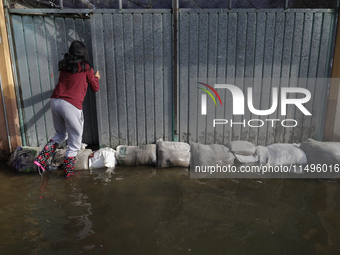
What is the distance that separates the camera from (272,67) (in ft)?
13.6

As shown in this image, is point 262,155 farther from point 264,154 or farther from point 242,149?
point 242,149

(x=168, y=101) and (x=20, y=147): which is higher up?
(x=168, y=101)

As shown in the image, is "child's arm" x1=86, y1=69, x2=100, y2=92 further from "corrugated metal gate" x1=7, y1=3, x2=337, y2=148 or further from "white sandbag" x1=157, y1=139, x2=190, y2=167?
"white sandbag" x1=157, y1=139, x2=190, y2=167

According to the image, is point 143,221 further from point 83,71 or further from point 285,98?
point 285,98

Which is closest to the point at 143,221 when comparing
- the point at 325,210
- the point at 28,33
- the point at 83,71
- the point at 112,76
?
the point at 325,210

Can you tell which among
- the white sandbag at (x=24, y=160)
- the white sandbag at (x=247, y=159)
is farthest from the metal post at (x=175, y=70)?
the white sandbag at (x=24, y=160)

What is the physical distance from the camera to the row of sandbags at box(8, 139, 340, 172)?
12.2 ft

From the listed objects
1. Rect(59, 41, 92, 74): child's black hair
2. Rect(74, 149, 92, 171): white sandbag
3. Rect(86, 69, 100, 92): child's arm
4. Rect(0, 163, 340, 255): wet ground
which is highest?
Rect(59, 41, 92, 74): child's black hair

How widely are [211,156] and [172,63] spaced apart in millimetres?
1601

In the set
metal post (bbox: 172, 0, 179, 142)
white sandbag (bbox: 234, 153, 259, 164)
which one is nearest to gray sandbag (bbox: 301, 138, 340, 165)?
white sandbag (bbox: 234, 153, 259, 164)

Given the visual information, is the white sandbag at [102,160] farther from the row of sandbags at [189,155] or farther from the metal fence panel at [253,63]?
the metal fence panel at [253,63]

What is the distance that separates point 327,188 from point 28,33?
4.81 metres

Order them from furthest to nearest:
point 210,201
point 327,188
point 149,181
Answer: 1. point 149,181
2. point 327,188
3. point 210,201

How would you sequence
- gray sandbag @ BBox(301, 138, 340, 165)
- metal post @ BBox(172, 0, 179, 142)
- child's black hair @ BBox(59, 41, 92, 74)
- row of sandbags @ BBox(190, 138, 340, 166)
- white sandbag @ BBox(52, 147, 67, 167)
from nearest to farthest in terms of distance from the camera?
1. child's black hair @ BBox(59, 41, 92, 74)
2. gray sandbag @ BBox(301, 138, 340, 165)
3. row of sandbags @ BBox(190, 138, 340, 166)
4. white sandbag @ BBox(52, 147, 67, 167)
5. metal post @ BBox(172, 0, 179, 142)
